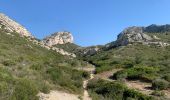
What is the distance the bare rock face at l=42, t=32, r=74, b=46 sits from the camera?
165m

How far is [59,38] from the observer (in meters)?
170

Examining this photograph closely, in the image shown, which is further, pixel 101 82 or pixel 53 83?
pixel 101 82

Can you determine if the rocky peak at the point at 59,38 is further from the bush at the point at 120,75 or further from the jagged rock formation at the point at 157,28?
the bush at the point at 120,75

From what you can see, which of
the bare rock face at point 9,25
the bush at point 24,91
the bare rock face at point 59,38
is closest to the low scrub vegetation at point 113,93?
the bush at point 24,91

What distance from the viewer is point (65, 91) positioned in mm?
26172

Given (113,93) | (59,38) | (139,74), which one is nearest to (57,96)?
(113,93)

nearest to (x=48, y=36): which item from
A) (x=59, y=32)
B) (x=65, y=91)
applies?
(x=59, y=32)

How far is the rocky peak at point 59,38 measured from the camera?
541 ft

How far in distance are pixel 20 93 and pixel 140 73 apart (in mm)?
21232

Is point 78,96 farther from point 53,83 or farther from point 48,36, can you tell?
point 48,36

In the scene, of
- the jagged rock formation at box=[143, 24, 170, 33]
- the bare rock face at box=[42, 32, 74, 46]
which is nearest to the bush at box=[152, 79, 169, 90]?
the jagged rock formation at box=[143, 24, 170, 33]

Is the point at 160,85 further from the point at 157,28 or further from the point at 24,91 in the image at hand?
the point at 157,28

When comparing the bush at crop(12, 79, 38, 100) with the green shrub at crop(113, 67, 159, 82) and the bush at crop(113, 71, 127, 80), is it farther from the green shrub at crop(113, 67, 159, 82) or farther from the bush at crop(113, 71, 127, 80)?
the green shrub at crop(113, 67, 159, 82)

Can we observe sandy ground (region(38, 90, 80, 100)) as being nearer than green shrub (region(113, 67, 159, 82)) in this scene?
Yes
